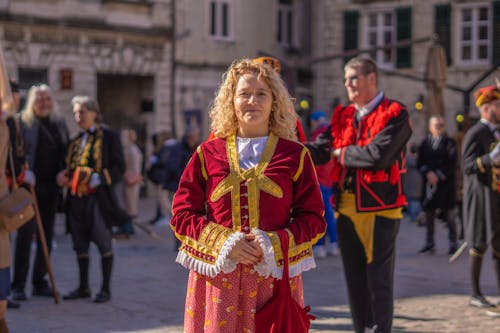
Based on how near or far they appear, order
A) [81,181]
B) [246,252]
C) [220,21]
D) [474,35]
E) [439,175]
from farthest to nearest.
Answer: [474,35] < [220,21] < [439,175] < [81,181] < [246,252]

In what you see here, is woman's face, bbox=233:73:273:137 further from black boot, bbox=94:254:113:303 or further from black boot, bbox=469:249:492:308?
black boot, bbox=94:254:113:303

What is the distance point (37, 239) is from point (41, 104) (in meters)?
1.30

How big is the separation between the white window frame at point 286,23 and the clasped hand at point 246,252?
27.9 metres

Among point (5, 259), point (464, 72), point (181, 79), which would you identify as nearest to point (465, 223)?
point (5, 259)

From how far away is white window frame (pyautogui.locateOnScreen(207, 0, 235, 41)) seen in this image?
29.2 m

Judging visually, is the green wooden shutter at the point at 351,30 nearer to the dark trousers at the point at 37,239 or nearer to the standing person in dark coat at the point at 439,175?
the standing person in dark coat at the point at 439,175

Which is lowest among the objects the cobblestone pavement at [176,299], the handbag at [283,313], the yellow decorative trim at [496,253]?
the cobblestone pavement at [176,299]

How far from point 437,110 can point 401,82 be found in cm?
1395

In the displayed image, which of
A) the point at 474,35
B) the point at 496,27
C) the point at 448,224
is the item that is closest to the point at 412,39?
the point at 474,35

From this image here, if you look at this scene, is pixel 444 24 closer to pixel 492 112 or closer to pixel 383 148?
pixel 492 112

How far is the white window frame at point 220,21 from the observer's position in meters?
29.2

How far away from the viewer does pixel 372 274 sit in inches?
259

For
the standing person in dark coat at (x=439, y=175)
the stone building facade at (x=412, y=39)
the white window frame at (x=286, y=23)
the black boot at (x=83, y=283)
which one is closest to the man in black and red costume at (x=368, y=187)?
the black boot at (x=83, y=283)

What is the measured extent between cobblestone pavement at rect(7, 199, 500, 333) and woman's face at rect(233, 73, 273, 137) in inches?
131
